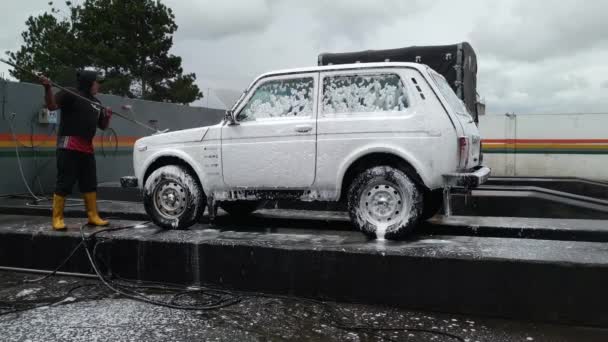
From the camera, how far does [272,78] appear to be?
5.69m

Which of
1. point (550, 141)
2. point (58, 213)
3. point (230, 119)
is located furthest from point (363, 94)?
point (550, 141)

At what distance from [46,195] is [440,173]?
7.89m

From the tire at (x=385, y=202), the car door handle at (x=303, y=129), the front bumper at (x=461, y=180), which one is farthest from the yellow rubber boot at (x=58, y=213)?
the front bumper at (x=461, y=180)

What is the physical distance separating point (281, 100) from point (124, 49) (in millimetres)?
26171

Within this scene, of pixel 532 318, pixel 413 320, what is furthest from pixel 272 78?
pixel 532 318

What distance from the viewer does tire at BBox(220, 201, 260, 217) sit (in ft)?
22.0

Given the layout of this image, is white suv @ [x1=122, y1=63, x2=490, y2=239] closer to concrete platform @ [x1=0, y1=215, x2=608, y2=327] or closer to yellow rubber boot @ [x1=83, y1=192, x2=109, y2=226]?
concrete platform @ [x1=0, y1=215, x2=608, y2=327]

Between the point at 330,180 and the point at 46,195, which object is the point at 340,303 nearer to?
the point at 330,180

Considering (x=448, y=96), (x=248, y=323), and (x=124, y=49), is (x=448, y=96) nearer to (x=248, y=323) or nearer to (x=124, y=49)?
(x=248, y=323)

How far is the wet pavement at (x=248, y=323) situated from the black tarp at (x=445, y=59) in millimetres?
5146

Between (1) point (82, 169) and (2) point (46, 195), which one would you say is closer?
(1) point (82, 169)

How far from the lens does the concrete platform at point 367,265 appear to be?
4.02 meters

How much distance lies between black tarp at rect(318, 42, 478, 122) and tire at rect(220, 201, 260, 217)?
3.51m

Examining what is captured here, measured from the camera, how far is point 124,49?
29203 millimetres
